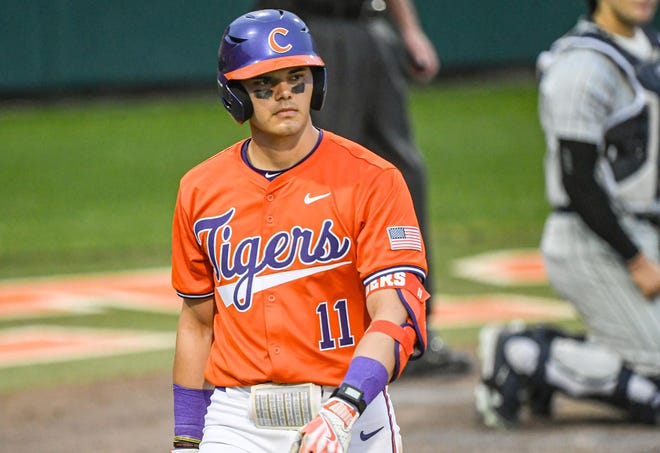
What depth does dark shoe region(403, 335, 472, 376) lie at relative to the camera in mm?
7565

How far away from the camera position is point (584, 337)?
661 cm

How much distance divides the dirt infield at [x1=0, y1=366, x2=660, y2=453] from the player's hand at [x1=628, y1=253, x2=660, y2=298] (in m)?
0.63

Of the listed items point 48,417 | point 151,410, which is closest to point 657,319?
point 151,410

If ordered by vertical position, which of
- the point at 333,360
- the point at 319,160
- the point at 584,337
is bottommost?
the point at 584,337

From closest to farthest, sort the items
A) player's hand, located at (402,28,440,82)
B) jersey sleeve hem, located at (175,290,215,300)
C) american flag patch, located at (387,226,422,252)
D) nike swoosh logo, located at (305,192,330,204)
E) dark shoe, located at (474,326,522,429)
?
american flag patch, located at (387,226,422,252) → nike swoosh logo, located at (305,192,330,204) → jersey sleeve hem, located at (175,290,215,300) → dark shoe, located at (474,326,522,429) → player's hand, located at (402,28,440,82)

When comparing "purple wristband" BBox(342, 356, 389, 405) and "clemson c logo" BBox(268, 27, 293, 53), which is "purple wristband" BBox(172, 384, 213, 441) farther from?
"clemson c logo" BBox(268, 27, 293, 53)

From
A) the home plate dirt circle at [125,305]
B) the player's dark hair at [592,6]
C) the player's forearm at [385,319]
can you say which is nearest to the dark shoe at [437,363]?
the home plate dirt circle at [125,305]

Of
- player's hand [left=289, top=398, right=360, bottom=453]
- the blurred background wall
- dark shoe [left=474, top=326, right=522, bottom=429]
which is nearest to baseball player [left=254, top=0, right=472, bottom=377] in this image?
dark shoe [left=474, top=326, right=522, bottom=429]

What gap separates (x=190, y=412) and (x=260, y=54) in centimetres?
105

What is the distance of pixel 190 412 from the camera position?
13.4ft

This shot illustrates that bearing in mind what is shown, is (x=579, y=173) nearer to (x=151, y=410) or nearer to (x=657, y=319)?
(x=657, y=319)

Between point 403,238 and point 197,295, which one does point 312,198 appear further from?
point 197,295

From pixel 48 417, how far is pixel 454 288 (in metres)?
3.59

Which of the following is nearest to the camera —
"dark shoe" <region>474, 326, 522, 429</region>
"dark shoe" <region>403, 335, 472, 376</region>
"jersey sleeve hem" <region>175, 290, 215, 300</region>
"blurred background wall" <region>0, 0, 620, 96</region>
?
"jersey sleeve hem" <region>175, 290, 215, 300</region>
